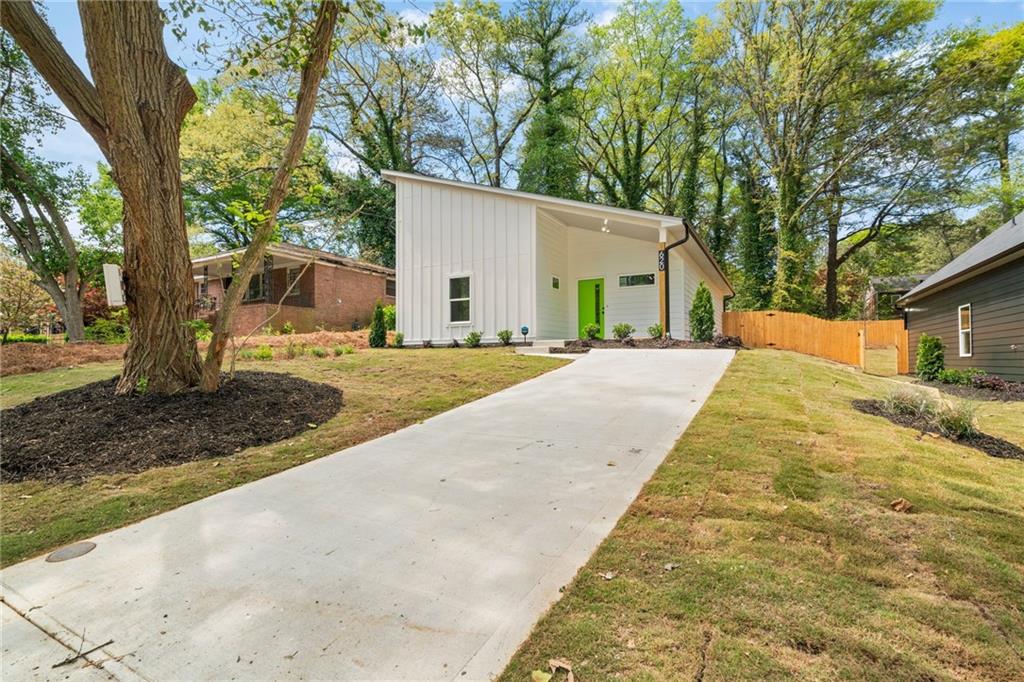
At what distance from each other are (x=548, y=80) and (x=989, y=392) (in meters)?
24.1

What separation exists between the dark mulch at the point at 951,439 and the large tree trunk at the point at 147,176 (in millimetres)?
8718

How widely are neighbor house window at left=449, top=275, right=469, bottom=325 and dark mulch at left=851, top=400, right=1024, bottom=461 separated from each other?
9.93 meters

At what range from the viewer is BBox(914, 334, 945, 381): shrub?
39.2 feet

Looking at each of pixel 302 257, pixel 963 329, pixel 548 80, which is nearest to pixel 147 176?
pixel 302 257

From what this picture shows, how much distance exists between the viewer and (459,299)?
14.1 metres

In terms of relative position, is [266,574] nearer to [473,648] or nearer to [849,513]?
[473,648]

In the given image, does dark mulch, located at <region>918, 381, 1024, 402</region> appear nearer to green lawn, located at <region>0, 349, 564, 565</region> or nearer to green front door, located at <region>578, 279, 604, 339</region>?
green front door, located at <region>578, 279, 604, 339</region>

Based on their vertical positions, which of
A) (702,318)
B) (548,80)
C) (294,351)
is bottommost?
(294,351)

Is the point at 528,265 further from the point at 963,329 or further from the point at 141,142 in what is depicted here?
the point at 963,329

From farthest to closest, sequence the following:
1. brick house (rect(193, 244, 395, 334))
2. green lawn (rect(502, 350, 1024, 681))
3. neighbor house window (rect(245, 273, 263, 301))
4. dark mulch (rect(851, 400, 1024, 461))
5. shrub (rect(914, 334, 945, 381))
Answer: neighbor house window (rect(245, 273, 263, 301)) < brick house (rect(193, 244, 395, 334)) < shrub (rect(914, 334, 945, 381)) < dark mulch (rect(851, 400, 1024, 461)) < green lawn (rect(502, 350, 1024, 681))

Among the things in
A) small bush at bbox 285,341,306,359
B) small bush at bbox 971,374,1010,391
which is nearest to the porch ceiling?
small bush at bbox 285,341,306,359

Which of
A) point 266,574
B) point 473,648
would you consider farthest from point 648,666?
point 266,574

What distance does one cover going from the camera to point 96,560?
2588 millimetres

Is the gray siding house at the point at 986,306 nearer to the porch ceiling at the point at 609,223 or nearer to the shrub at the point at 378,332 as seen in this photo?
the porch ceiling at the point at 609,223
